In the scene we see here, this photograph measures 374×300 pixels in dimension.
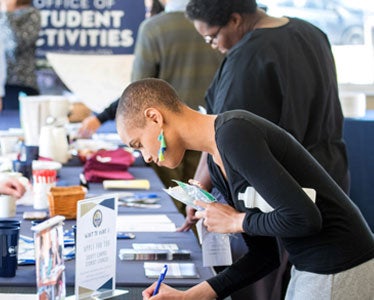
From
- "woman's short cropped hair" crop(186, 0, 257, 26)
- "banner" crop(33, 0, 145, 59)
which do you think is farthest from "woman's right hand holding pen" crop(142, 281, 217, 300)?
"banner" crop(33, 0, 145, 59)

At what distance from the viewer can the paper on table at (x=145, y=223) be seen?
259cm

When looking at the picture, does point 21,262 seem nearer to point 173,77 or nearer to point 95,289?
point 95,289

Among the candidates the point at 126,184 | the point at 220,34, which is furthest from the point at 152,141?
the point at 126,184

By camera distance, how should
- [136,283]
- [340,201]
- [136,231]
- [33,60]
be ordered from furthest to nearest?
[33,60], [136,231], [136,283], [340,201]

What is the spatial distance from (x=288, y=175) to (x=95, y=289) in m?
0.53

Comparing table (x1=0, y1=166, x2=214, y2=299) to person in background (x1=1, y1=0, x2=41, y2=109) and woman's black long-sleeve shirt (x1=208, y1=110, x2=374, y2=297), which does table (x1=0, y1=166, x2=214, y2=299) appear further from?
person in background (x1=1, y1=0, x2=41, y2=109)

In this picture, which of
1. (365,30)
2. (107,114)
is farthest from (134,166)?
(365,30)

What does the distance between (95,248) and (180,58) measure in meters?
2.34

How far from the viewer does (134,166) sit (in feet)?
12.9

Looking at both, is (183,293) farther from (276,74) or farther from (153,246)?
(276,74)

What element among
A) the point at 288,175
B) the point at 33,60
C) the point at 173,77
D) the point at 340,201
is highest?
the point at 288,175

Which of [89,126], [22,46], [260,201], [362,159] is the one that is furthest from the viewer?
[22,46]

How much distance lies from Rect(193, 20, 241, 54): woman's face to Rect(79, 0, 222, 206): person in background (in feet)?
4.37

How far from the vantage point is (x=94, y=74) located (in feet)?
18.6
